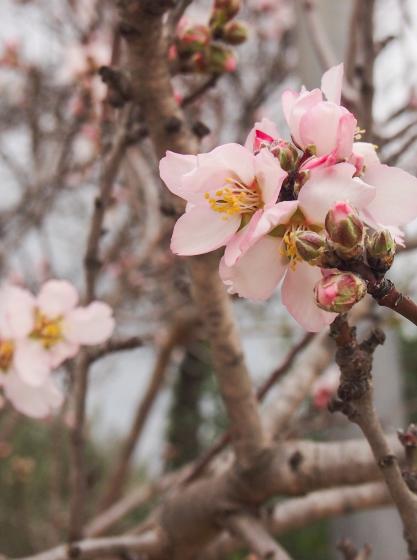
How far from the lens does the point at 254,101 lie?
3.16 m

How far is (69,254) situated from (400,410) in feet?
8.65

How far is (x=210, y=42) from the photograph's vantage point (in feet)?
3.00

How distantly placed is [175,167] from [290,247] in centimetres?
11

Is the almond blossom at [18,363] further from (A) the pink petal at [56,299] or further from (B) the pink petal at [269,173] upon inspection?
(B) the pink petal at [269,173]

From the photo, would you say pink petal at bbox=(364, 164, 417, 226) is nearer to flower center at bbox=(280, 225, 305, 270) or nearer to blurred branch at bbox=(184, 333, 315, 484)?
flower center at bbox=(280, 225, 305, 270)

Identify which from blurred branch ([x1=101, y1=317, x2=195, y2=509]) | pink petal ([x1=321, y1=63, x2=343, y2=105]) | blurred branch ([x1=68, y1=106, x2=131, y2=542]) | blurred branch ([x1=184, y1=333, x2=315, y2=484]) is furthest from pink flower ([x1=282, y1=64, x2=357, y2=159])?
blurred branch ([x1=101, y1=317, x2=195, y2=509])

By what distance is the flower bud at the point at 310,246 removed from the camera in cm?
43

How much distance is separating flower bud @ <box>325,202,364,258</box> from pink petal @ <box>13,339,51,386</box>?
1.95 ft

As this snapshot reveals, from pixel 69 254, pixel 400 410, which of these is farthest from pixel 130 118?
pixel 69 254

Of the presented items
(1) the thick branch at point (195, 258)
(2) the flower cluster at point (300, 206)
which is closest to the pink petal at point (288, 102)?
(2) the flower cluster at point (300, 206)

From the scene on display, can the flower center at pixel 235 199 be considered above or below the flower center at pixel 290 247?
above

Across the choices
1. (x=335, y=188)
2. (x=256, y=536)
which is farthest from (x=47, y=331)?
(x=335, y=188)

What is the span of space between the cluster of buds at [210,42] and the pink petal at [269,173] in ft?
1.61

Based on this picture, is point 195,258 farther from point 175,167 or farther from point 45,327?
point 175,167
